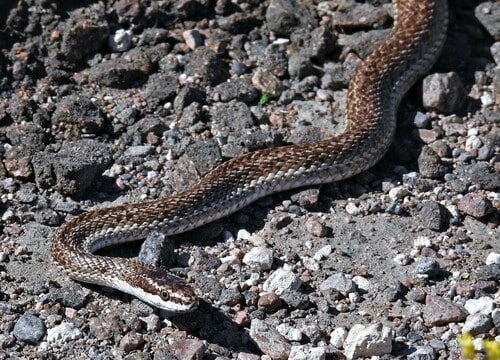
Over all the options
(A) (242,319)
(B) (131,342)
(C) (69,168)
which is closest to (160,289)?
(B) (131,342)

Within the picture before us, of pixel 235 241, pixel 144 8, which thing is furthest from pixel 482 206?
pixel 144 8

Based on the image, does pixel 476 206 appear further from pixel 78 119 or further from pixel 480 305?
pixel 78 119

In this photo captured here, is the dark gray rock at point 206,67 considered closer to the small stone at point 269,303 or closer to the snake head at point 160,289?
the snake head at point 160,289

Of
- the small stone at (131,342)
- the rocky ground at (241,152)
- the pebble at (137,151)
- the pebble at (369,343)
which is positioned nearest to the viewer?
the pebble at (369,343)

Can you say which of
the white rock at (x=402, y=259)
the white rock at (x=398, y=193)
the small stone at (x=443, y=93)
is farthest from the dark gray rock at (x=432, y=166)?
the white rock at (x=402, y=259)

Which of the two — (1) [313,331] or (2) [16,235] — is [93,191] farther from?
(1) [313,331]
